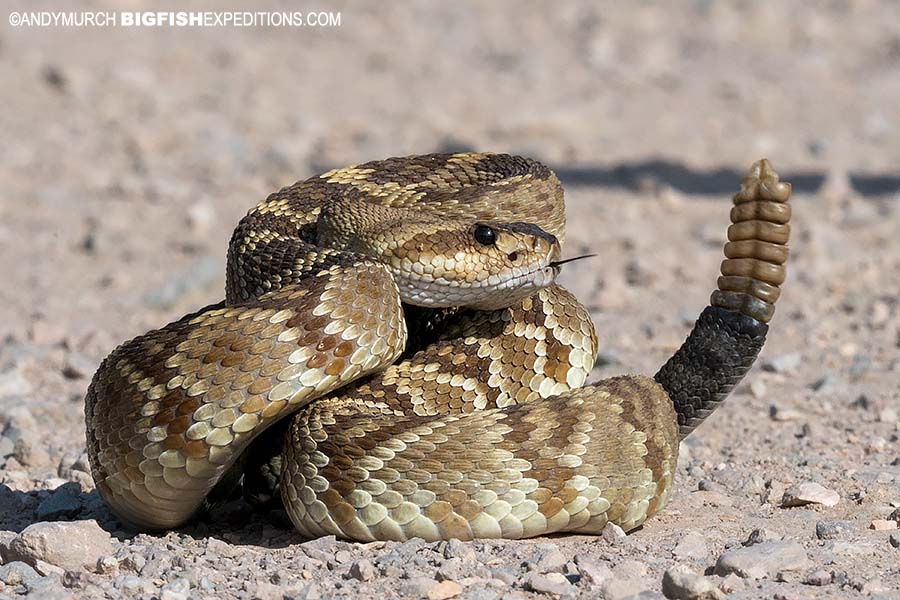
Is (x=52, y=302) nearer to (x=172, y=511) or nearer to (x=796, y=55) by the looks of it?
(x=172, y=511)

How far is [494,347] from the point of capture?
6.63 m

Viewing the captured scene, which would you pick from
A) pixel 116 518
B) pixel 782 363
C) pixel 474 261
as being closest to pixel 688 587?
pixel 474 261

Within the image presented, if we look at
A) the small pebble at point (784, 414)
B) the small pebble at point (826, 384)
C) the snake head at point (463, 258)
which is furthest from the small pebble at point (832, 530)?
the small pebble at point (826, 384)

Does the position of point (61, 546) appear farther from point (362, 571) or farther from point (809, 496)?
point (809, 496)

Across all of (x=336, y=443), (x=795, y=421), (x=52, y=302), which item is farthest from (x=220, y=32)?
(x=336, y=443)

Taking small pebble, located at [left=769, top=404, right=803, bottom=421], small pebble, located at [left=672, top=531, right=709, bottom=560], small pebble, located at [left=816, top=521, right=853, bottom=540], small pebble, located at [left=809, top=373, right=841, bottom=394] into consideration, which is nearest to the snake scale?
A: small pebble, located at [left=672, top=531, right=709, bottom=560]

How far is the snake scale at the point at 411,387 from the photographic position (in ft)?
18.3

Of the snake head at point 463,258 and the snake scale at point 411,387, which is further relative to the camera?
the snake head at point 463,258

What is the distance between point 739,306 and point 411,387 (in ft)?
4.93

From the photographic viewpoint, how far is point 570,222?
13492mm

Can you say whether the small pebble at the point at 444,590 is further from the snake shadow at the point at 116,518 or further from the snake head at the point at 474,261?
the snake head at the point at 474,261

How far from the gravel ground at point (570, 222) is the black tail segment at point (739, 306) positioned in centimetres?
55

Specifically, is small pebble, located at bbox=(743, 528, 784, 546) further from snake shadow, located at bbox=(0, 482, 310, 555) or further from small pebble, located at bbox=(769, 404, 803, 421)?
small pebble, located at bbox=(769, 404, 803, 421)

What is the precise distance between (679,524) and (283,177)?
945 cm
